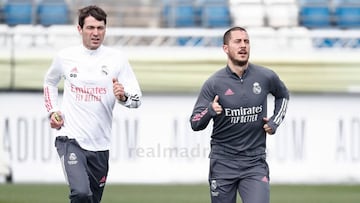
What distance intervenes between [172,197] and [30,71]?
429 cm

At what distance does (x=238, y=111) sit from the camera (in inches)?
363

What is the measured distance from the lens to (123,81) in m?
9.80

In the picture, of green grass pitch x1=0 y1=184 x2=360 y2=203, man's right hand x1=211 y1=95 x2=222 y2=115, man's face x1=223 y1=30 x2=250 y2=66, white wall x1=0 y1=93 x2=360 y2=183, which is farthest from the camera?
white wall x1=0 y1=93 x2=360 y2=183

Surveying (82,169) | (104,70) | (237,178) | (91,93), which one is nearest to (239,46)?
(237,178)

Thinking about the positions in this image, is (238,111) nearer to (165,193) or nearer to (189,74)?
(165,193)

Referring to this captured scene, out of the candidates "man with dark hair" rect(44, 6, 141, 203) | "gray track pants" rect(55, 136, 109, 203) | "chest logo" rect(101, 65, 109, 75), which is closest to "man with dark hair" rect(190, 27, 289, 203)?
"man with dark hair" rect(44, 6, 141, 203)

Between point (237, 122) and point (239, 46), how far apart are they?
2.22ft

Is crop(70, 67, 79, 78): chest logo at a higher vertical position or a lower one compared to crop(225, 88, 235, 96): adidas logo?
higher

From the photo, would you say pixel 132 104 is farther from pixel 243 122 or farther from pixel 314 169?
pixel 314 169

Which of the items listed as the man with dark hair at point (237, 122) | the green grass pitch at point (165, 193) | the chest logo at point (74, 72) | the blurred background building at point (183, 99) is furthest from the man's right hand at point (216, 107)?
the blurred background building at point (183, 99)

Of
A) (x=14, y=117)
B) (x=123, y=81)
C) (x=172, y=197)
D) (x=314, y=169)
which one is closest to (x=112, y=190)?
(x=172, y=197)

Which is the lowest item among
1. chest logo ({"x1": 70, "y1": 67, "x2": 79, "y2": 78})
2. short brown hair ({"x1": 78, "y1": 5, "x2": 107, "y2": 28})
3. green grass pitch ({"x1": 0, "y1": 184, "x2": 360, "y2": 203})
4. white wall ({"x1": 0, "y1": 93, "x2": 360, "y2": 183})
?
green grass pitch ({"x1": 0, "y1": 184, "x2": 360, "y2": 203})

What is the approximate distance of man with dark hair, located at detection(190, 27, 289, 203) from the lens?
9.20 m

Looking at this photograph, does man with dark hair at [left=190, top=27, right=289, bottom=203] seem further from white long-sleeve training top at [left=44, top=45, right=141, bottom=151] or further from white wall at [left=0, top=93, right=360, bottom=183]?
white wall at [left=0, top=93, right=360, bottom=183]
